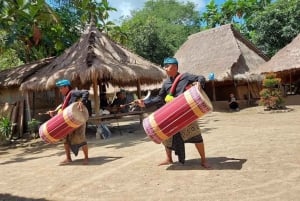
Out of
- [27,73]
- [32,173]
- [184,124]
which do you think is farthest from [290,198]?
[27,73]

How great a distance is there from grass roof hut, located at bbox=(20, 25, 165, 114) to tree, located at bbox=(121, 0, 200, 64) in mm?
9281

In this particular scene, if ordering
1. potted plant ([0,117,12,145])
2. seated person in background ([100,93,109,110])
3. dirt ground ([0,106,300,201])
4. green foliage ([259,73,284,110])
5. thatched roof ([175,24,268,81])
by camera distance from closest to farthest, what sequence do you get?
dirt ground ([0,106,300,201]), potted plant ([0,117,12,145]), seated person in background ([100,93,109,110]), green foliage ([259,73,284,110]), thatched roof ([175,24,268,81])

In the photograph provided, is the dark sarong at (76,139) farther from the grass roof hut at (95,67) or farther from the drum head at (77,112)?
the grass roof hut at (95,67)

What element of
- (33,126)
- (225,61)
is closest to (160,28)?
(225,61)

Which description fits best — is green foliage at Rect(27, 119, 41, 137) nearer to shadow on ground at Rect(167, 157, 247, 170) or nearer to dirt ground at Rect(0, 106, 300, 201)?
dirt ground at Rect(0, 106, 300, 201)

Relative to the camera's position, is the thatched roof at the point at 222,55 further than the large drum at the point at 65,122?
Yes

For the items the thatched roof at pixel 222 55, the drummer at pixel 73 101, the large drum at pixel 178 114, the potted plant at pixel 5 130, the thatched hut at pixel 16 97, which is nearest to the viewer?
the large drum at pixel 178 114

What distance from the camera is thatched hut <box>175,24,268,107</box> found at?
62.3 ft

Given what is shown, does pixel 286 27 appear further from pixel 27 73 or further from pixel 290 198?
pixel 290 198

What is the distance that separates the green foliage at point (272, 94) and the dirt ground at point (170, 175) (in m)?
7.56

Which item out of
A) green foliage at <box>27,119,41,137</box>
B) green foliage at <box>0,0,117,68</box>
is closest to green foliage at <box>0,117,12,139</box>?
green foliage at <box>27,119,41,137</box>

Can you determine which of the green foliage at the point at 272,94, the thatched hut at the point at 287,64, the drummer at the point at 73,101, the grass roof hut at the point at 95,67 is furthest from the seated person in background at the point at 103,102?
the thatched hut at the point at 287,64

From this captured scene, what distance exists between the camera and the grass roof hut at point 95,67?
10812mm

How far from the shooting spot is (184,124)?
5109 mm
